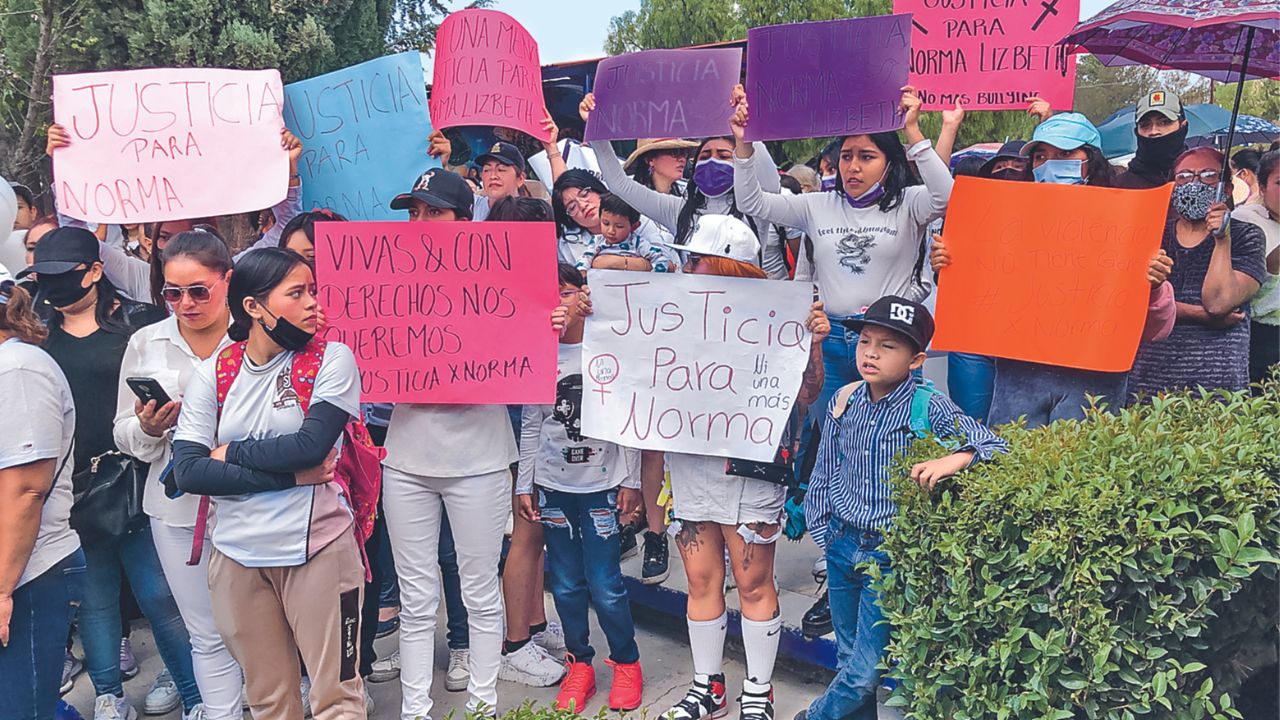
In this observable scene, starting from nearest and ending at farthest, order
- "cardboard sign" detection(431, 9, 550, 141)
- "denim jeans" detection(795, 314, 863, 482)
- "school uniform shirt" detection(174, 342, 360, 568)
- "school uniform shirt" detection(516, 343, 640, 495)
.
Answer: "school uniform shirt" detection(174, 342, 360, 568) < "denim jeans" detection(795, 314, 863, 482) < "school uniform shirt" detection(516, 343, 640, 495) < "cardboard sign" detection(431, 9, 550, 141)

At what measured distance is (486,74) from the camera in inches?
189

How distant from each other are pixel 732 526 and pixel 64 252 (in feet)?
9.27

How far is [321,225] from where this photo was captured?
12.9ft

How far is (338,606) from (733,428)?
1575 mm

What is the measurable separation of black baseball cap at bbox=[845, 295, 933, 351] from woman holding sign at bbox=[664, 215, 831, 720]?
40cm

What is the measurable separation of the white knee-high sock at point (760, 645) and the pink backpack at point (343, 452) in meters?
1.50

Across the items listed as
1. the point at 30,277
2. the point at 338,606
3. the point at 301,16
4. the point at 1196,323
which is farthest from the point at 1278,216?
the point at 301,16

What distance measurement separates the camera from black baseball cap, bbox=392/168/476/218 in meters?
4.11

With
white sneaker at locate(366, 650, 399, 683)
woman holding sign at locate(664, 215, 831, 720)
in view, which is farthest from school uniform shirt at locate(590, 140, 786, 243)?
white sneaker at locate(366, 650, 399, 683)

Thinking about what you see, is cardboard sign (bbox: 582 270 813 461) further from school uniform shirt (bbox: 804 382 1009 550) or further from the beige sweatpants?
the beige sweatpants

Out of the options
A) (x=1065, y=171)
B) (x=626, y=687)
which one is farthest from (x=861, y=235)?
(x=626, y=687)

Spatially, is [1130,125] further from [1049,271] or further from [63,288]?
[63,288]

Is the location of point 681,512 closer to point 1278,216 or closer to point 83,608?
point 83,608

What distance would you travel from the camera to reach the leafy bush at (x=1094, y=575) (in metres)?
2.62
